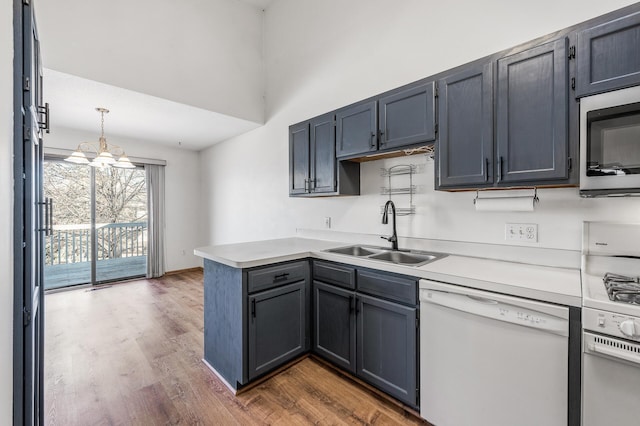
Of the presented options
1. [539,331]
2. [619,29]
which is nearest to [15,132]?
[539,331]

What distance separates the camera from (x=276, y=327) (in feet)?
6.91

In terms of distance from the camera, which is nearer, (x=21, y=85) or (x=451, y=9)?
(x=21, y=85)

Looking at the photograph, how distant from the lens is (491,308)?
137 centimetres

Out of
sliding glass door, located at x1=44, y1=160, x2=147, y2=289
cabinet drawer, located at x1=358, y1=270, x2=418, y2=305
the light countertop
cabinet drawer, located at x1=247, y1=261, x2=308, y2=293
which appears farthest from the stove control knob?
sliding glass door, located at x1=44, y1=160, x2=147, y2=289

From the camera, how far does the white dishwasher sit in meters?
1.22

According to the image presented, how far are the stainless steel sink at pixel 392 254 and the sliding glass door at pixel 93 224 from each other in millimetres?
4422

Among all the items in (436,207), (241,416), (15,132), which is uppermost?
(15,132)

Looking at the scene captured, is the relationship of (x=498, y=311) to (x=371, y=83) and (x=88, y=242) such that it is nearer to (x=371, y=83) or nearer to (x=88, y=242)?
(x=371, y=83)

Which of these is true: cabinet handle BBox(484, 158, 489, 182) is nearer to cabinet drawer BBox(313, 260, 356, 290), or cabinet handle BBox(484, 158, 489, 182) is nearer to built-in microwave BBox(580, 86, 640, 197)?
built-in microwave BBox(580, 86, 640, 197)

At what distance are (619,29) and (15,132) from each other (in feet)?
8.30

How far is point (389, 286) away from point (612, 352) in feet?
3.29

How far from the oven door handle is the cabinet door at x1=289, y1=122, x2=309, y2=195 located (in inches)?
89.4

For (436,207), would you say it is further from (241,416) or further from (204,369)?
(204,369)

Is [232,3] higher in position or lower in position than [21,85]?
higher
